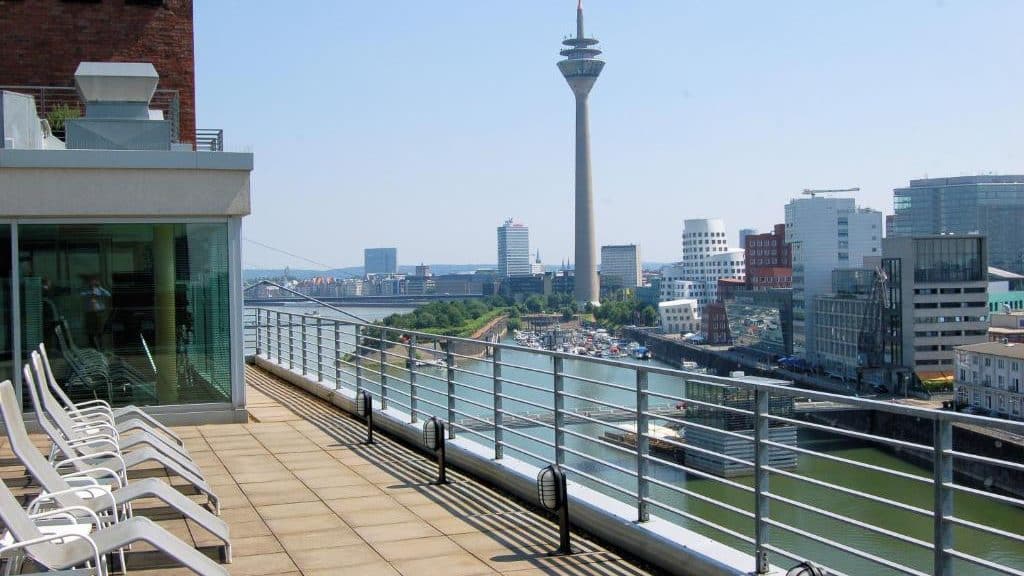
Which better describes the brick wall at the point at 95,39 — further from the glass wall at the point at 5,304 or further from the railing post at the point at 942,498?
the railing post at the point at 942,498

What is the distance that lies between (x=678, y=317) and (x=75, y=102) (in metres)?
122

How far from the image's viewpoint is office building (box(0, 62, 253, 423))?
382 inches

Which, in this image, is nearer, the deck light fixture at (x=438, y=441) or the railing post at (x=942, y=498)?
the railing post at (x=942, y=498)

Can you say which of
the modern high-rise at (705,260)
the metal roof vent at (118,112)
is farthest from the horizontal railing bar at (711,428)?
the modern high-rise at (705,260)

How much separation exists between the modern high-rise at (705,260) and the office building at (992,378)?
9256cm

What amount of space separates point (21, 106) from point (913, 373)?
3357 inches

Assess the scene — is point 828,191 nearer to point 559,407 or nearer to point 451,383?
point 451,383

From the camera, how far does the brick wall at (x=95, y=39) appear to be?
18562mm

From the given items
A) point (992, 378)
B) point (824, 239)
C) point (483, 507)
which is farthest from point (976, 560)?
point (824, 239)

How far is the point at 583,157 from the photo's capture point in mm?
178125

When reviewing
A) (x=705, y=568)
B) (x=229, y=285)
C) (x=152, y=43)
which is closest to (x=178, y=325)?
(x=229, y=285)

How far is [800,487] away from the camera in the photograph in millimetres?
40062

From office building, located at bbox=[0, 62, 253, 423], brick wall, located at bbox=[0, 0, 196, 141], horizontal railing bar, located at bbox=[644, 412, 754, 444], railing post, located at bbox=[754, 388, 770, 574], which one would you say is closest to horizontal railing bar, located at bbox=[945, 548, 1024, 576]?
horizontal railing bar, located at bbox=[644, 412, 754, 444]

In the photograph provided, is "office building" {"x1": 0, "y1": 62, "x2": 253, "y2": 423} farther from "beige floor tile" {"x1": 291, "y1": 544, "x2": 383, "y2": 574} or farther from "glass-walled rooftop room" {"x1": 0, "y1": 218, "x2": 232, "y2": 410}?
"beige floor tile" {"x1": 291, "y1": 544, "x2": 383, "y2": 574}
